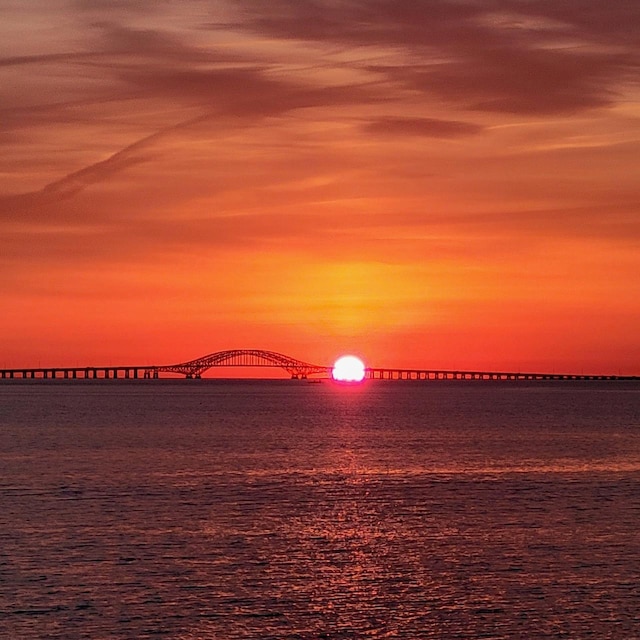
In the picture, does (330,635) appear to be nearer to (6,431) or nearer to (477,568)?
(477,568)

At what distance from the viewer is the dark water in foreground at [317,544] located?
33.8 metres

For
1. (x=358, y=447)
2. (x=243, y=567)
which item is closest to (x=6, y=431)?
(x=358, y=447)

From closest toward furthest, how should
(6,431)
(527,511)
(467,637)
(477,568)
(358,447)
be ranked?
(467,637) < (477,568) < (527,511) < (358,447) < (6,431)

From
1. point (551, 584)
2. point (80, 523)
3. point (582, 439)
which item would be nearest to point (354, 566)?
point (551, 584)

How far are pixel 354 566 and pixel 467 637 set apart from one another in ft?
32.6

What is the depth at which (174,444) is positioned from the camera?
105 m

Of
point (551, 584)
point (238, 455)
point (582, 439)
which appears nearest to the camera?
point (551, 584)

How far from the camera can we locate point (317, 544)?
4625cm

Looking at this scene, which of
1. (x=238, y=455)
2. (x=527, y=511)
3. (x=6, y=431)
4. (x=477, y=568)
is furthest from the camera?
(x=6, y=431)

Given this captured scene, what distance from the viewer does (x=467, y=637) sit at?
105 feet

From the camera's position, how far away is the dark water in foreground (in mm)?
33844

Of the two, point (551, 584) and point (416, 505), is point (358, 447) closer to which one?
point (416, 505)

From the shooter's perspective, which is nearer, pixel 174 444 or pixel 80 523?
pixel 80 523

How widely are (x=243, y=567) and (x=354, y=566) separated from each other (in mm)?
3859
